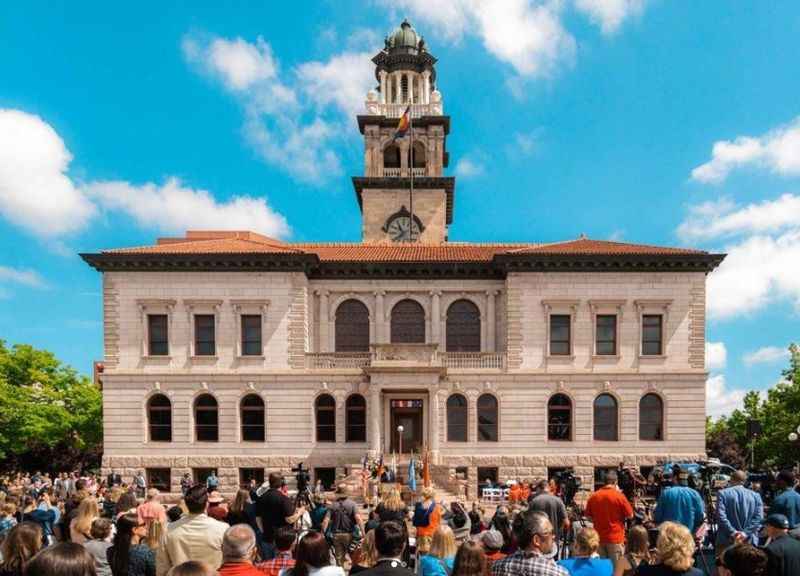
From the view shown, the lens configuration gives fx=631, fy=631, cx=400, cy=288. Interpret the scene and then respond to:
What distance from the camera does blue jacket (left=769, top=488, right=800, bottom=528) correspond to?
9820mm

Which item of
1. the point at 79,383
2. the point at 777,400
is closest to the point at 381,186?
the point at 79,383

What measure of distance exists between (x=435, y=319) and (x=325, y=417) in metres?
7.53

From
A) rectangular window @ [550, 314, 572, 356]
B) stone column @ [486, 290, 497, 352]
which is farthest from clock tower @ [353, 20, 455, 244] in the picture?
rectangular window @ [550, 314, 572, 356]

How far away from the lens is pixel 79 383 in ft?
149

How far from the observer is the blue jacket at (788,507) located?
9820 mm

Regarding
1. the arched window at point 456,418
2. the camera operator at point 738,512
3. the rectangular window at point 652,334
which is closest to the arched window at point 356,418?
the arched window at point 456,418

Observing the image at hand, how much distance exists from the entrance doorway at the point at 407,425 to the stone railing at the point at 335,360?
2641mm

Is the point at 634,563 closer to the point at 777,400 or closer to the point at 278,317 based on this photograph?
the point at 278,317

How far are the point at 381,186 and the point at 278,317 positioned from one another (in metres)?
13.2

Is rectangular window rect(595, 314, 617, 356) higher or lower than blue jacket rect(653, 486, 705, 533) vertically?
higher

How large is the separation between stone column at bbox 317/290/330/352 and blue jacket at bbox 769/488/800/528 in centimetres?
2499

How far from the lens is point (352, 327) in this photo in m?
33.2

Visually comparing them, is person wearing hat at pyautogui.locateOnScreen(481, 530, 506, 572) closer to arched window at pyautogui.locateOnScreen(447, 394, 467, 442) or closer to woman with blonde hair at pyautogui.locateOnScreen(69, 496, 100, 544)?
woman with blonde hair at pyautogui.locateOnScreen(69, 496, 100, 544)

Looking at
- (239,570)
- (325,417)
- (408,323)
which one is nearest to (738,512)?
(239,570)
